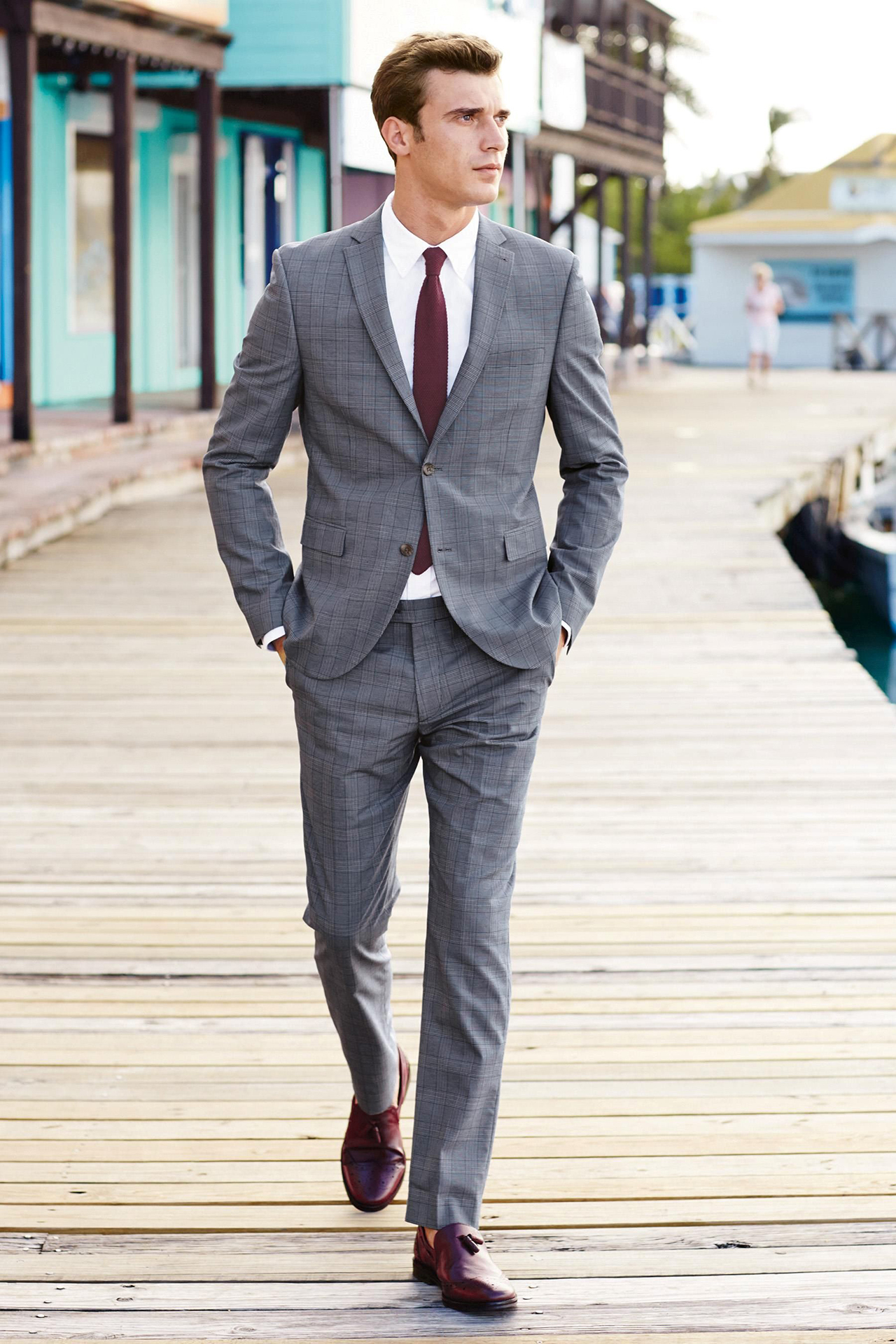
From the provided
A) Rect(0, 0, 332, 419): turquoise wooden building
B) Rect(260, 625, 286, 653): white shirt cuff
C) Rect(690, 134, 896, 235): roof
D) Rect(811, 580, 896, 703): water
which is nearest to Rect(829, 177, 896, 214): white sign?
Rect(690, 134, 896, 235): roof

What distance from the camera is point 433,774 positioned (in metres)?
3.14

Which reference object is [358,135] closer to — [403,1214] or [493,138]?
[493,138]

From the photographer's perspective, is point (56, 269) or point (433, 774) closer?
point (433, 774)

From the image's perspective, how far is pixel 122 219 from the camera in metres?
15.0

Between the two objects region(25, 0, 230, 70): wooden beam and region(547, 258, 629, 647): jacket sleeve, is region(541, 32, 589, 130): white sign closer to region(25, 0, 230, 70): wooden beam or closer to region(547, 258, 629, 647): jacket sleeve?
region(25, 0, 230, 70): wooden beam

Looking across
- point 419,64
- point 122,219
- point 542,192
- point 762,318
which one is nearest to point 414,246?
point 419,64

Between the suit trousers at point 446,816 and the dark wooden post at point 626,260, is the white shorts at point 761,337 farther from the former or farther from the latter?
the suit trousers at point 446,816

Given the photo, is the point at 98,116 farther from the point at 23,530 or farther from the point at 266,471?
the point at 266,471

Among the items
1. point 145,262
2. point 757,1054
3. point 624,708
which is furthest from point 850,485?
point 757,1054

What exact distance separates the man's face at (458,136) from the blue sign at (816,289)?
35.5 meters

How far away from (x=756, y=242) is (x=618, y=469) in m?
35.7

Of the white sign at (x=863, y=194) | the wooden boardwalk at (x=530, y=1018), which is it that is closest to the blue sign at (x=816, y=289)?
the white sign at (x=863, y=194)

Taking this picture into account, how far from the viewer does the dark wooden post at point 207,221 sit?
16.6m

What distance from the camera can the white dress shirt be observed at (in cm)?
306
